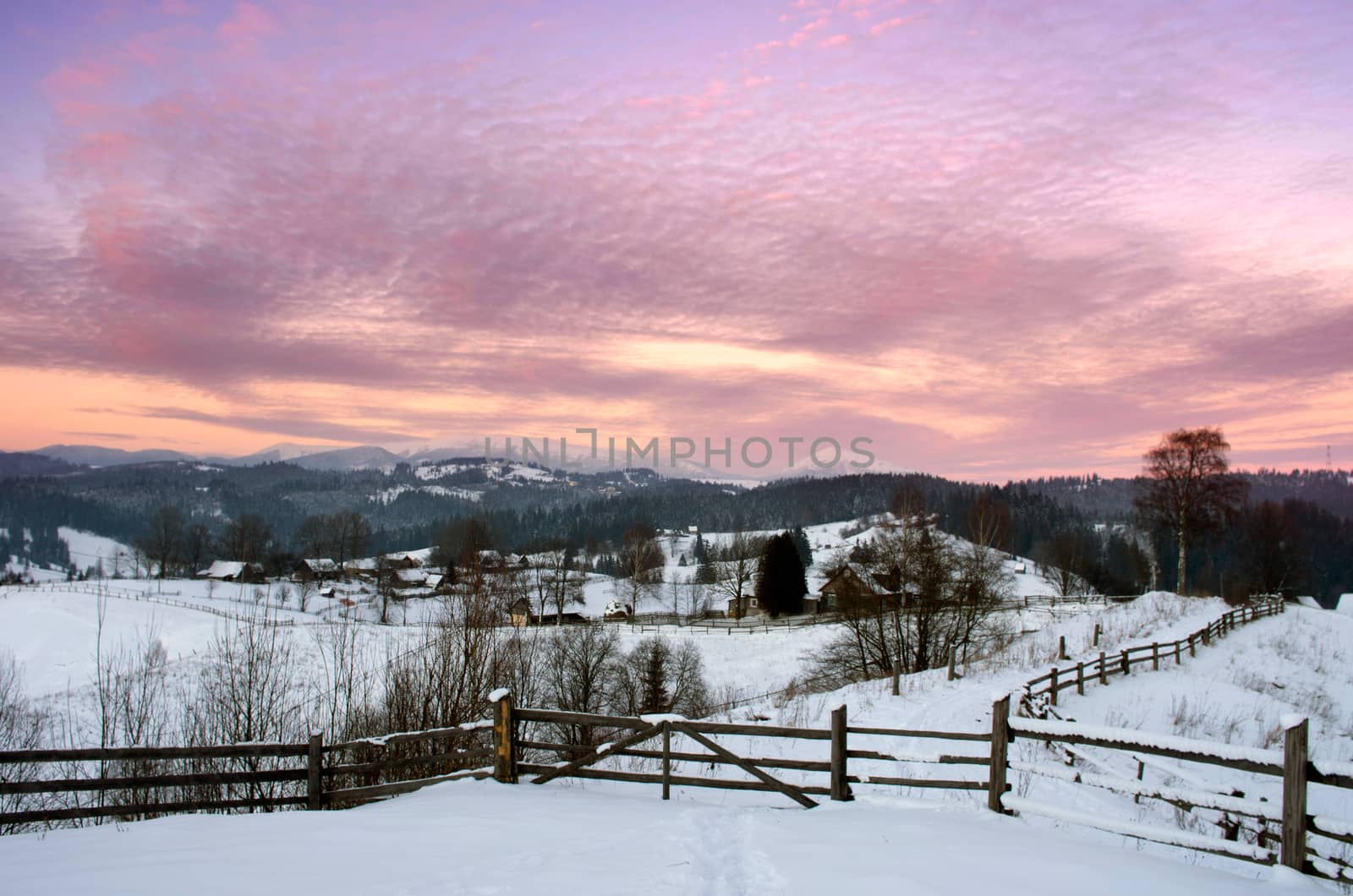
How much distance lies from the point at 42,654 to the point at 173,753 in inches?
1947

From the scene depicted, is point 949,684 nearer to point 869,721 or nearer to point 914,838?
point 869,721

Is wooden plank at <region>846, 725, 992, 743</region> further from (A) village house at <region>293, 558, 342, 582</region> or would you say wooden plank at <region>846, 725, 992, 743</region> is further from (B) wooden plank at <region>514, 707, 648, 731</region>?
(A) village house at <region>293, 558, 342, 582</region>

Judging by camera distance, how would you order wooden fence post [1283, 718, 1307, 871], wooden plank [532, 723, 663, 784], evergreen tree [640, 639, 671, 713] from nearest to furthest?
wooden fence post [1283, 718, 1307, 871] → wooden plank [532, 723, 663, 784] → evergreen tree [640, 639, 671, 713]

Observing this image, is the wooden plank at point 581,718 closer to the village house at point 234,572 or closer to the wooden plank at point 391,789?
the wooden plank at point 391,789

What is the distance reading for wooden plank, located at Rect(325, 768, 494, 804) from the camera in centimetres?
959

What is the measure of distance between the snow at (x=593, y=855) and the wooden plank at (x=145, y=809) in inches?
15.3

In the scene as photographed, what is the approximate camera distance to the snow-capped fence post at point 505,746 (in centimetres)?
997

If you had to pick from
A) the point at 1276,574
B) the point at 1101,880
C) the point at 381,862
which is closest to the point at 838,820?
the point at 1101,880

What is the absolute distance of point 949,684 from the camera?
24.0 m

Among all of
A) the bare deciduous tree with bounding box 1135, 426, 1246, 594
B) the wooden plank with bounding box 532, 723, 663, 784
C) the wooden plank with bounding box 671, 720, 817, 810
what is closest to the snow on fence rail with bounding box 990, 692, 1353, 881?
the wooden plank with bounding box 671, 720, 817, 810

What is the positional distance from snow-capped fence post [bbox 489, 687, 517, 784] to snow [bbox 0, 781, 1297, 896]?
1090 millimetres

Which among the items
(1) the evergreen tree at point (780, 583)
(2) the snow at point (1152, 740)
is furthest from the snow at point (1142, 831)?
(1) the evergreen tree at point (780, 583)

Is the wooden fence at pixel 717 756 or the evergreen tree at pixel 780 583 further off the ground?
the wooden fence at pixel 717 756

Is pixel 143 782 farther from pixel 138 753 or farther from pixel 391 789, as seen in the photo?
pixel 391 789
